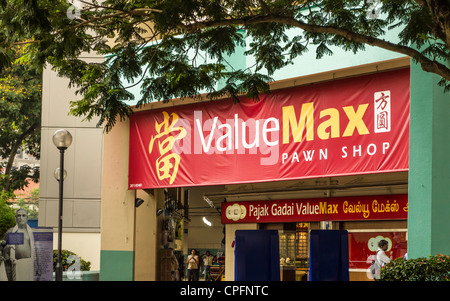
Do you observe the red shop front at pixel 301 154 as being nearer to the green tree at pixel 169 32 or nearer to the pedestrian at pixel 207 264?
the green tree at pixel 169 32

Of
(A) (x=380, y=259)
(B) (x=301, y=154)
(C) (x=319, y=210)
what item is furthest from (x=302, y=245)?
(B) (x=301, y=154)

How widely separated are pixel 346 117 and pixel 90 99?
21.6 feet

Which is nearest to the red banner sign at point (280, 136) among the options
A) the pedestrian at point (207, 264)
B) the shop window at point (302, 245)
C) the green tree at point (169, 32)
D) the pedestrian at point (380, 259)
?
the pedestrian at point (380, 259)

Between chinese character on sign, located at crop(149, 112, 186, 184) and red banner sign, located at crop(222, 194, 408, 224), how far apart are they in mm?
3045

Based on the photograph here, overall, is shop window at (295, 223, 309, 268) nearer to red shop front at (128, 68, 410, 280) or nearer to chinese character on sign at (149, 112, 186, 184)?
red shop front at (128, 68, 410, 280)

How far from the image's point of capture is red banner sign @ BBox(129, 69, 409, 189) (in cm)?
1507

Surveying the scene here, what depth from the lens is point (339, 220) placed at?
18797mm

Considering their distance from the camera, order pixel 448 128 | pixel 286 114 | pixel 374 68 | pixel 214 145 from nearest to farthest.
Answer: pixel 448 128 < pixel 374 68 < pixel 286 114 < pixel 214 145

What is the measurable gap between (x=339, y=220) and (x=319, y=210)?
75 cm

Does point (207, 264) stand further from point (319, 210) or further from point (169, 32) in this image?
→ point (169, 32)

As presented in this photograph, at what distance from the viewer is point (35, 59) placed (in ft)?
37.4

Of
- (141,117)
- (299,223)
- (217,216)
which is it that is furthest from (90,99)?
(217,216)

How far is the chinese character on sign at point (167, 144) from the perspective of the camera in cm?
1941

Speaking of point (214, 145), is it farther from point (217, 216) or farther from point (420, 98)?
point (217, 216)
